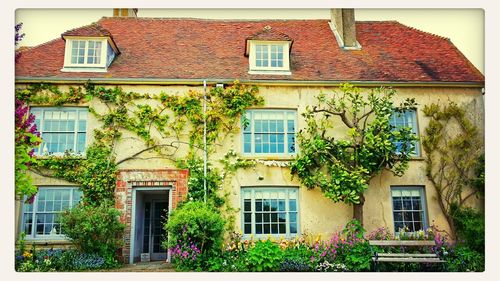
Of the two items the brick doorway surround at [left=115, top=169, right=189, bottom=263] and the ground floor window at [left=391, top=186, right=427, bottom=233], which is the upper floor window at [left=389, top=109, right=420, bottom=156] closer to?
the ground floor window at [left=391, top=186, right=427, bottom=233]

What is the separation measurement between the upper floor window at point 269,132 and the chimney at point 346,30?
4354 millimetres

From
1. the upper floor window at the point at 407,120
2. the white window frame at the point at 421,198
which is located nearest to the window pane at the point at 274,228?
the white window frame at the point at 421,198

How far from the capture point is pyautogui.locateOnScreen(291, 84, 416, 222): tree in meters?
12.3

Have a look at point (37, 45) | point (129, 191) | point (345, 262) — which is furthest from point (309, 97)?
point (37, 45)

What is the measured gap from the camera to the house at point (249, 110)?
511 inches

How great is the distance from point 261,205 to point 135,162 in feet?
13.4

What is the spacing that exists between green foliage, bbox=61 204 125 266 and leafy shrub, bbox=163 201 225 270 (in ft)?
5.28

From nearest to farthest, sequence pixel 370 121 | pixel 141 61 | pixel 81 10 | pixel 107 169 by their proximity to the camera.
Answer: pixel 81 10
pixel 107 169
pixel 370 121
pixel 141 61

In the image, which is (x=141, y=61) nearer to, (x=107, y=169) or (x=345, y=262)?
(x=107, y=169)

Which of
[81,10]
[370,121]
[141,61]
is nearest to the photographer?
[81,10]

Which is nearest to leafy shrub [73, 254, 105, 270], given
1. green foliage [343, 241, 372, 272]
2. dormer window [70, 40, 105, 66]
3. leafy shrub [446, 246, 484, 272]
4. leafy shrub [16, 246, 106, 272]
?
leafy shrub [16, 246, 106, 272]

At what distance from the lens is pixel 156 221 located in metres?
14.8

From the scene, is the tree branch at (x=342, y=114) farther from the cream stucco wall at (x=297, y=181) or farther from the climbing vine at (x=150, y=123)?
the climbing vine at (x=150, y=123)

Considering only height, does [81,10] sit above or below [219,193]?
above
